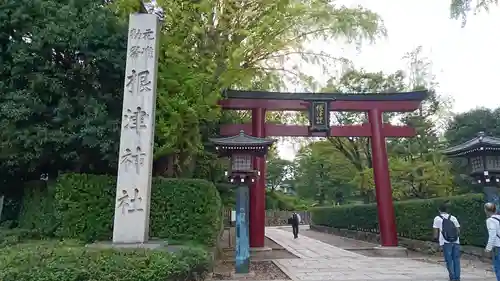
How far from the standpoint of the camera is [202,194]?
1000cm

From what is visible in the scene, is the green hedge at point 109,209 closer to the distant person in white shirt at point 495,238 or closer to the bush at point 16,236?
the bush at point 16,236

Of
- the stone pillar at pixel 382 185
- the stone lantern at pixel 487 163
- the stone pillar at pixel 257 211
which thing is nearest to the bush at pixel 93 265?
the stone pillar at pixel 257 211

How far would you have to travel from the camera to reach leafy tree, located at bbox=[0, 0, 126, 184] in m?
9.28

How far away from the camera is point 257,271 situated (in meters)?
9.86

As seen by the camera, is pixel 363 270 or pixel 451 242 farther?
pixel 363 270

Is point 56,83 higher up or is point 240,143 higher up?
point 56,83

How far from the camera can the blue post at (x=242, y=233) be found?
930 cm

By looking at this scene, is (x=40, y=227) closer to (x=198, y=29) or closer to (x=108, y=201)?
(x=108, y=201)

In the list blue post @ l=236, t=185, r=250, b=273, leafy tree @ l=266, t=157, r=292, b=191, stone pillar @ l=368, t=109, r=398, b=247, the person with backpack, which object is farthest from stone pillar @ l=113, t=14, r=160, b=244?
leafy tree @ l=266, t=157, r=292, b=191

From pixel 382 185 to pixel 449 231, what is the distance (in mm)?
6821

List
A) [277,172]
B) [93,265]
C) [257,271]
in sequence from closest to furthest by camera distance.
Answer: [93,265] → [257,271] → [277,172]

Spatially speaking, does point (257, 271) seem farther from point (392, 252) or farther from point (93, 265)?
point (392, 252)

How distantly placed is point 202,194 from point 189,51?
4.77m

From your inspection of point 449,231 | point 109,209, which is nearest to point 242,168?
point 109,209
